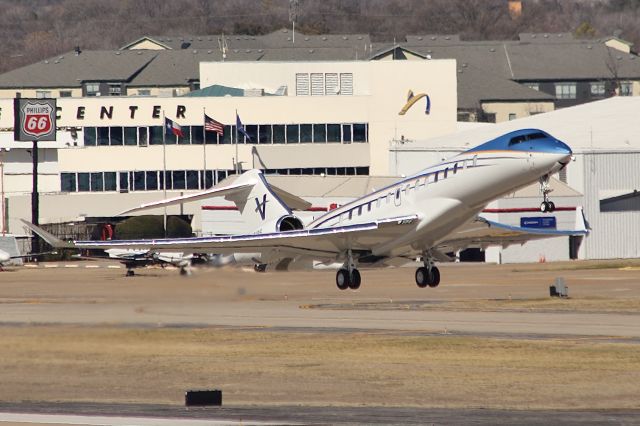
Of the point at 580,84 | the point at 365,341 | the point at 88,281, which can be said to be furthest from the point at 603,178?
the point at 580,84

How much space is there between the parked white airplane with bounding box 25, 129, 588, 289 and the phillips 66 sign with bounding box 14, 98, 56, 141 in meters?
42.7

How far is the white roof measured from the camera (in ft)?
313

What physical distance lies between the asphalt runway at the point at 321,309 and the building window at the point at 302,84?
31890 millimetres

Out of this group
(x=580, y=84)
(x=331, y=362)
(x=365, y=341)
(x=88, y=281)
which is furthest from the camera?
(x=580, y=84)

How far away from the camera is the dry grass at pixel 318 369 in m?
38.2

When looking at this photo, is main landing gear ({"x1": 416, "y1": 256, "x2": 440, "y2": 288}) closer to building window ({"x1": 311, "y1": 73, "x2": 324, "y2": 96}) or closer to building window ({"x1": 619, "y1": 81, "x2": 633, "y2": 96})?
building window ({"x1": 311, "y1": 73, "x2": 324, "y2": 96})

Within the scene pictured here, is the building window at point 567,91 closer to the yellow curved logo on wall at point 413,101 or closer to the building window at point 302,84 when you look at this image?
the yellow curved logo on wall at point 413,101

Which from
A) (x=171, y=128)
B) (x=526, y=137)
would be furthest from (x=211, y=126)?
(x=526, y=137)

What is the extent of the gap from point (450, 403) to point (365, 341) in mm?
12432

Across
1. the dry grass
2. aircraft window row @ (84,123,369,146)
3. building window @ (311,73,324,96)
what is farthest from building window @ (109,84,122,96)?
the dry grass

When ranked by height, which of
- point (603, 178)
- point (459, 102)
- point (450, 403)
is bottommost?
point (450, 403)

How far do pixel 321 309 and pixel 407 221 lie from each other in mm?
9815

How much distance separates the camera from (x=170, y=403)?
127 ft

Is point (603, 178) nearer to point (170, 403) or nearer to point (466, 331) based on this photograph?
point (466, 331)
